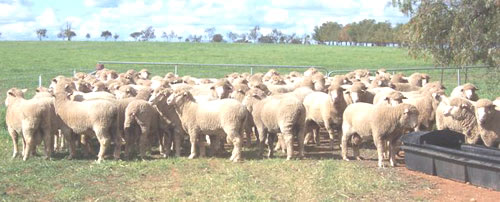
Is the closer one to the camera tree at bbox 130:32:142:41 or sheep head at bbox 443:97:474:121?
sheep head at bbox 443:97:474:121

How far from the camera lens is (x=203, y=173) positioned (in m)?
10.3

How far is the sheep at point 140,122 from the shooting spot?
11578 mm

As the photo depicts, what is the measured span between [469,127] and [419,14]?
18.8 ft

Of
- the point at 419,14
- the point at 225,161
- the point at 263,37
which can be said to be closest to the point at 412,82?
the point at 419,14

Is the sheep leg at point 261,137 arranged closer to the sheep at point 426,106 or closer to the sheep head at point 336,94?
the sheep head at point 336,94

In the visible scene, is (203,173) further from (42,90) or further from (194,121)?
(42,90)

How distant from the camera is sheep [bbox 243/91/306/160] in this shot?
11367 mm

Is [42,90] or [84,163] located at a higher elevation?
[42,90]

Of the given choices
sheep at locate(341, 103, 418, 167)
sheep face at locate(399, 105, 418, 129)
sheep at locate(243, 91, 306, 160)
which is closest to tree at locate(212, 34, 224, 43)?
sheep at locate(243, 91, 306, 160)

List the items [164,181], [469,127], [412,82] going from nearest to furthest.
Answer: [164,181] < [469,127] < [412,82]

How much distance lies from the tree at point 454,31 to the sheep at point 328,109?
183 inches

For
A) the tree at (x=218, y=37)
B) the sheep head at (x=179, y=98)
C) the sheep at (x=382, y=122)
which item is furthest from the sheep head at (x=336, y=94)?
the tree at (x=218, y=37)

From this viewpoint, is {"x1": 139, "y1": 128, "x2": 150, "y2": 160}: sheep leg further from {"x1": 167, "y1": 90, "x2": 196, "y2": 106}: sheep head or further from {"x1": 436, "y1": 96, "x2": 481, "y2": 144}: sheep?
{"x1": 436, "y1": 96, "x2": 481, "y2": 144}: sheep

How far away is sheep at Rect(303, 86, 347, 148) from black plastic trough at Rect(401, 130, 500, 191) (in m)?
2.21
